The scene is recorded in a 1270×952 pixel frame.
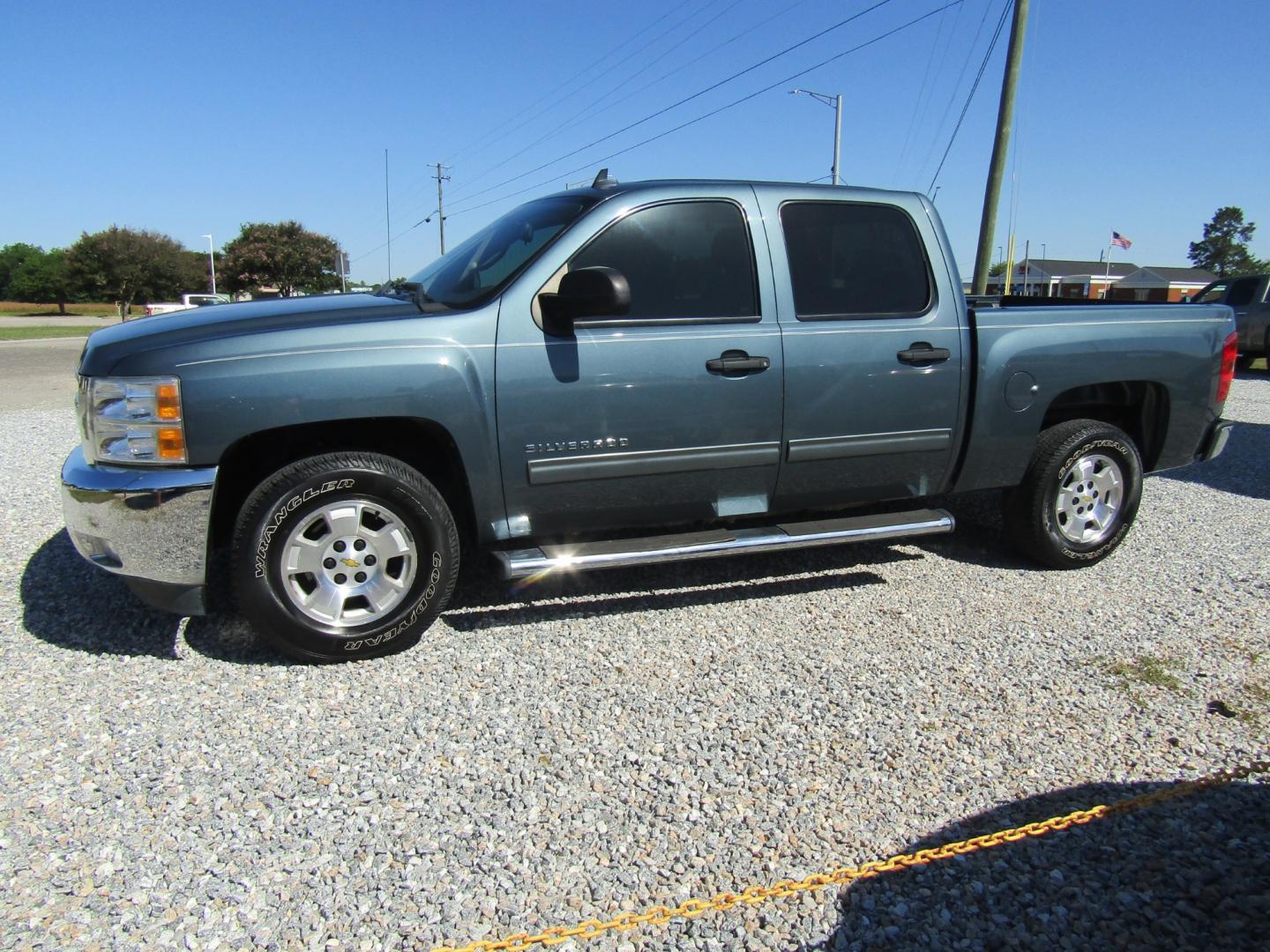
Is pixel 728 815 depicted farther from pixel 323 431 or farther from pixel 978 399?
pixel 978 399

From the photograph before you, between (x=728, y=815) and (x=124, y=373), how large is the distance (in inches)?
103

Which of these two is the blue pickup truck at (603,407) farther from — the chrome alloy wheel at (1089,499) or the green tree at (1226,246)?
the green tree at (1226,246)

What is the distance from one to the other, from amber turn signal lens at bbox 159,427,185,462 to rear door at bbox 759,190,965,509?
246 centimetres

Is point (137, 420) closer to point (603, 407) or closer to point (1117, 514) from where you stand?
point (603, 407)

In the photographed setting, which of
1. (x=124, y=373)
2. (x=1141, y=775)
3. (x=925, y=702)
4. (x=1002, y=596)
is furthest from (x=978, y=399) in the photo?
(x=124, y=373)

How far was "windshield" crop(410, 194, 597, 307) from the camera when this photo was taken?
3844mm

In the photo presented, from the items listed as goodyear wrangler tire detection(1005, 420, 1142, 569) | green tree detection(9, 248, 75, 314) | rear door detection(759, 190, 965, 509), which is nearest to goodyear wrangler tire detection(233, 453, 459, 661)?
rear door detection(759, 190, 965, 509)

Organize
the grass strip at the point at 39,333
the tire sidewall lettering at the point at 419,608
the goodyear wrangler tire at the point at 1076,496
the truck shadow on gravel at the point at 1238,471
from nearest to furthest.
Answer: the tire sidewall lettering at the point at 419,608, the goodyear wrangler tire at the point at 1076,496, the truck shadow on gravel at the point at 1238,471, the grass strip at the point at 39,333

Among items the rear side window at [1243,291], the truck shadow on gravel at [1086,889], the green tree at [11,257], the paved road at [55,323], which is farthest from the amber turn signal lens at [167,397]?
the green tree at [11,257]

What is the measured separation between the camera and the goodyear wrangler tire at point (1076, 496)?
15.2ft

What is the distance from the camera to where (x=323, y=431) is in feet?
11.8

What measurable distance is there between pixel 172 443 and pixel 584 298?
1618mm

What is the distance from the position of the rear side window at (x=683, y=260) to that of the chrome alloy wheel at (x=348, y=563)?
133 centimetres

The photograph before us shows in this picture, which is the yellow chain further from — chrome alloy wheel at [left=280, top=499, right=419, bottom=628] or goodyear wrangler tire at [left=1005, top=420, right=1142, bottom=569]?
goodyear wrangler tire at [left=1005, top=420, right=1142, bottom=569]
